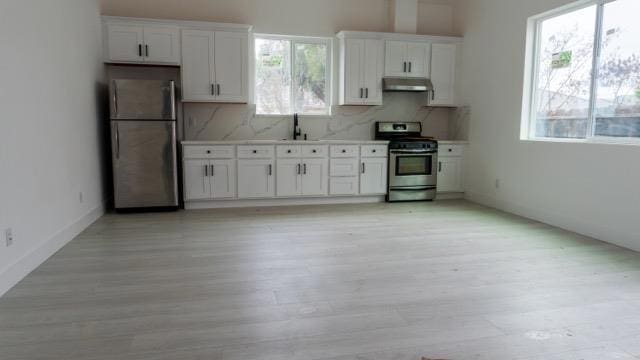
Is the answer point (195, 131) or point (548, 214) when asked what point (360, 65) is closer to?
point (195, 131)

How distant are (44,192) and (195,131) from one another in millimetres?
2604

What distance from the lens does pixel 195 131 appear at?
575 cm

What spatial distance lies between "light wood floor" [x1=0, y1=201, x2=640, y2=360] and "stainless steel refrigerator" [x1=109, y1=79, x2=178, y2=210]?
86 centimetres

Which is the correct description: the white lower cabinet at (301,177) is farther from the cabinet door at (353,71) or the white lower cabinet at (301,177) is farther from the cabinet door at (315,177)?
the cabinet door at (353,71)

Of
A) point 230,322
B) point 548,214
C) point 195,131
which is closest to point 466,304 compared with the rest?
point 230,322

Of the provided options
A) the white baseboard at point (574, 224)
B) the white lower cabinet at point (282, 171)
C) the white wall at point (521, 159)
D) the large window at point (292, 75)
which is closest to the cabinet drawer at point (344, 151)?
the white lower cabinet at point (282, 171)

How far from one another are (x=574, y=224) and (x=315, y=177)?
9.95 feet

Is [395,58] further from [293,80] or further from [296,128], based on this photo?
[296,128]

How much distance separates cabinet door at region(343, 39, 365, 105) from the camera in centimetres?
581

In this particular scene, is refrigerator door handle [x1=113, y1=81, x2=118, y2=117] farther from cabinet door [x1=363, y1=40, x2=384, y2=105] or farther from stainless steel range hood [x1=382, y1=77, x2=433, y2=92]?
stainless steel range hood [x1=382, y1=77, x2=433, y2=92]

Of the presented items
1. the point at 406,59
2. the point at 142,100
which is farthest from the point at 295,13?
the point at 142,100

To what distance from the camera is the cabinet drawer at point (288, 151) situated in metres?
5.45

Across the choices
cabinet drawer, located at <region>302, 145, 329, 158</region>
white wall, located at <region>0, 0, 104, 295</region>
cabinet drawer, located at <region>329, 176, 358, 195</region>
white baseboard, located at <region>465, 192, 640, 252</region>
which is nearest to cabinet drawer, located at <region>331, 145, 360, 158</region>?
Answer: cabinet drawer, located at <region>302, 145, 329, 158</region>

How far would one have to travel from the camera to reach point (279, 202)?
5.62m
